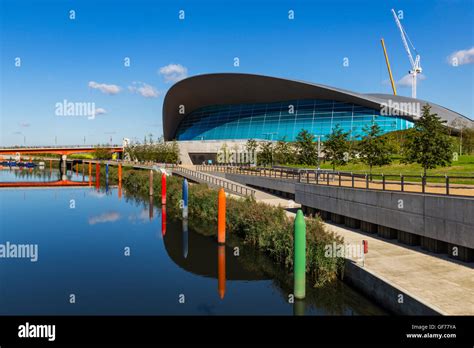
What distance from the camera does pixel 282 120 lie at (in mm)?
73375

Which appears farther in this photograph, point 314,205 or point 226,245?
point 314,205

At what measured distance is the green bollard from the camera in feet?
40.2

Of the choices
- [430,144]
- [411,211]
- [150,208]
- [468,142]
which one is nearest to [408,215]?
[411,211]

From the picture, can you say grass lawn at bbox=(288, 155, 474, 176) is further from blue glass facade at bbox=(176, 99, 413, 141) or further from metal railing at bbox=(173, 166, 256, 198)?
blue glass facade at bbox=(176, 99, 413, 141)

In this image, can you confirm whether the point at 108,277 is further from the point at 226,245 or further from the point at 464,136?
the point at 464,136

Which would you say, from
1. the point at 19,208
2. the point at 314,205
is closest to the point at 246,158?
the point at 19,208

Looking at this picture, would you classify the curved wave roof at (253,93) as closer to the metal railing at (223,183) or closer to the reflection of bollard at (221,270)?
the metal railing at (223,183)

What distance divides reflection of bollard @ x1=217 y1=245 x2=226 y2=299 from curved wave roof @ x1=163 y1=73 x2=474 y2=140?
47767 millimetres

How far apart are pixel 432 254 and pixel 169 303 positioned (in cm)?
913

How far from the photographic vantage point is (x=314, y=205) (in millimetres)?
23828

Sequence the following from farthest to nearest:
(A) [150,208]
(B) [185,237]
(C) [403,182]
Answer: (A) [150,208], (B) [185,237], (C) [403,182]

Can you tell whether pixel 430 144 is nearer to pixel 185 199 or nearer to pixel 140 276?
pixel 140 276

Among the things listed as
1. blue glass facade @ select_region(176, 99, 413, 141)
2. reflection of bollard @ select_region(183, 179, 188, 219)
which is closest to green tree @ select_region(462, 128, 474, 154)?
blue glass facade @ select_region(176, 99, 413, 141)

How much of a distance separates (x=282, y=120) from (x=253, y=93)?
8977 millimetres
